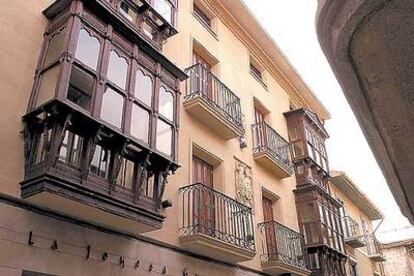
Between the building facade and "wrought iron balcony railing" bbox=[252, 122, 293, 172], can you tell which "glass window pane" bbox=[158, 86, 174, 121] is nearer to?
the building facade

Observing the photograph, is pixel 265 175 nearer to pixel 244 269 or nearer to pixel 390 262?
pixel 244 269

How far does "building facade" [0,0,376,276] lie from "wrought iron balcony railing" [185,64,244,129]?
0.12ft

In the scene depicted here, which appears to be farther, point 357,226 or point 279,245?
point 357,226

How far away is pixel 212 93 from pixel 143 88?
3354 mm

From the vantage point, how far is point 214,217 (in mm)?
9039

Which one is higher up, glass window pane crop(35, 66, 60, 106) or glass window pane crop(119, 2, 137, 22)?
glass window pane crop(119, 2, 137, 22)

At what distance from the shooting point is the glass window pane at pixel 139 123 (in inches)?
277


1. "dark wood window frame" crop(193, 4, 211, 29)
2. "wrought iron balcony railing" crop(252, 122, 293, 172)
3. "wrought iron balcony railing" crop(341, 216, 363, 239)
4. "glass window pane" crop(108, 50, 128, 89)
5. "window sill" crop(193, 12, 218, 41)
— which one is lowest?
"glass window pane" crop(108, 50, 128, 89)

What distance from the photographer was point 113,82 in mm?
6879

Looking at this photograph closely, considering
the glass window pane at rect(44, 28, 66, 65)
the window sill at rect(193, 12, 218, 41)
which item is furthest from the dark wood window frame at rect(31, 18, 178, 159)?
the window sill at rect(193, 12, 218, 41)

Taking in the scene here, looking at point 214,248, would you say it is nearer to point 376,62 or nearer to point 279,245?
point 279,245

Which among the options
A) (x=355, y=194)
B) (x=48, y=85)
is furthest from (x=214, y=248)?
(x=355, y=194)

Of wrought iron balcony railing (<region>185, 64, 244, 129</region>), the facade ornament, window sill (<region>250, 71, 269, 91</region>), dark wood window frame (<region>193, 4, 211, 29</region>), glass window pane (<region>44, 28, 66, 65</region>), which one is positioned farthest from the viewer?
window sill (<region>250, 71, 269, 91</region>)

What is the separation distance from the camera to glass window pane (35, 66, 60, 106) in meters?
6.04
